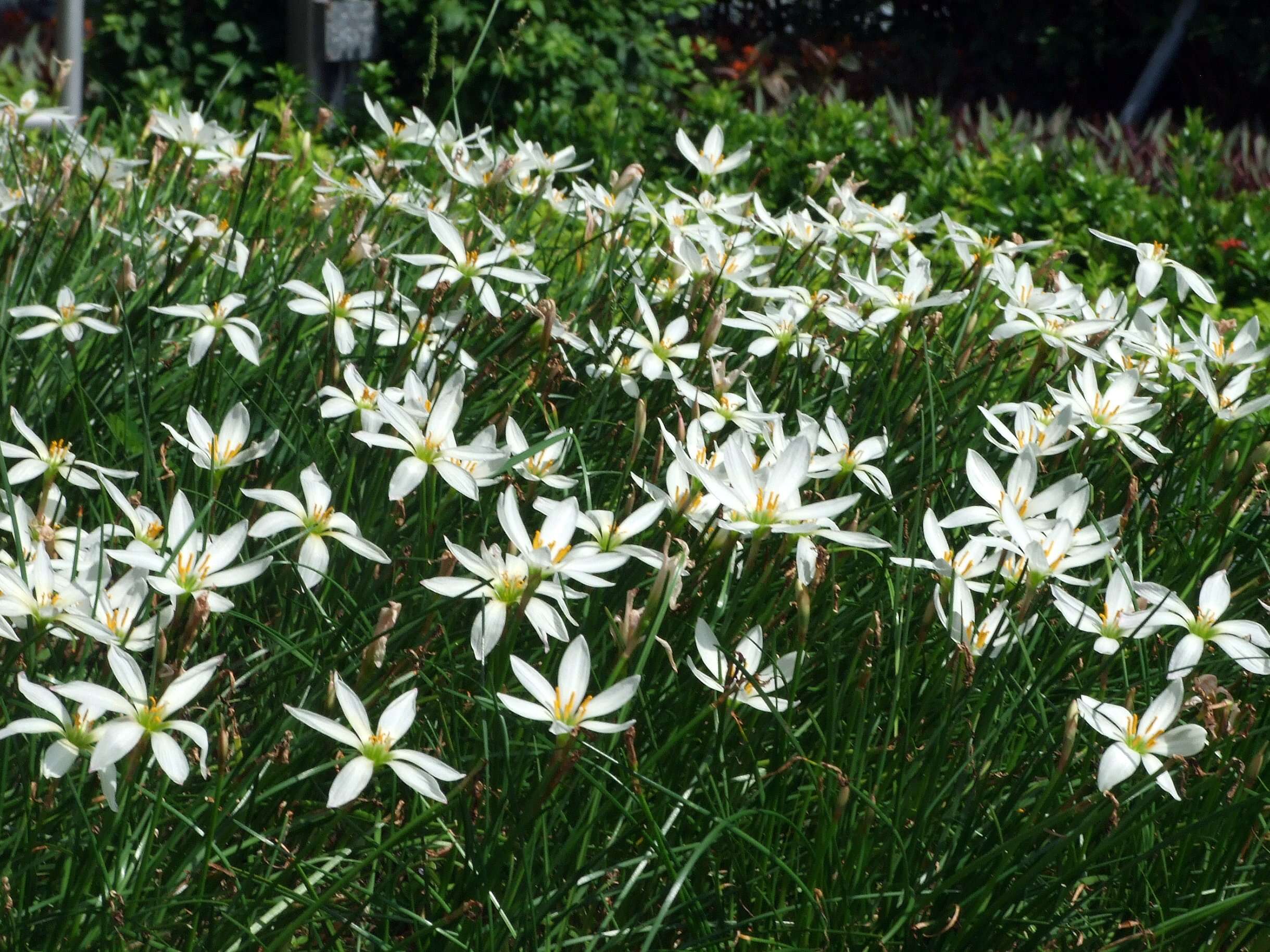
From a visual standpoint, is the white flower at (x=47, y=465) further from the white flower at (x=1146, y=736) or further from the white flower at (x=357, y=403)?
the white flower at (x=1146, y=736)

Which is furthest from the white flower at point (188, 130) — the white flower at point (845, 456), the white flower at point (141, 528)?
the white flower at point (845, 456)

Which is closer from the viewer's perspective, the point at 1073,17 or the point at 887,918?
the point at 887,918

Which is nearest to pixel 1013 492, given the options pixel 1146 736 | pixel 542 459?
pixel 1146 736

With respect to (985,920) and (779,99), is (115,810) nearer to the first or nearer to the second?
(985,920)

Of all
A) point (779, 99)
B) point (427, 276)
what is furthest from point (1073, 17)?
point (427, 276)

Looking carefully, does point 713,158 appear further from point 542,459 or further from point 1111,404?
point 542,459

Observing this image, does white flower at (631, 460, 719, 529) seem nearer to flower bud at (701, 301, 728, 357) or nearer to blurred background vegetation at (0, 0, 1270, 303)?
flower bud at (701, 301, 728, 357)
